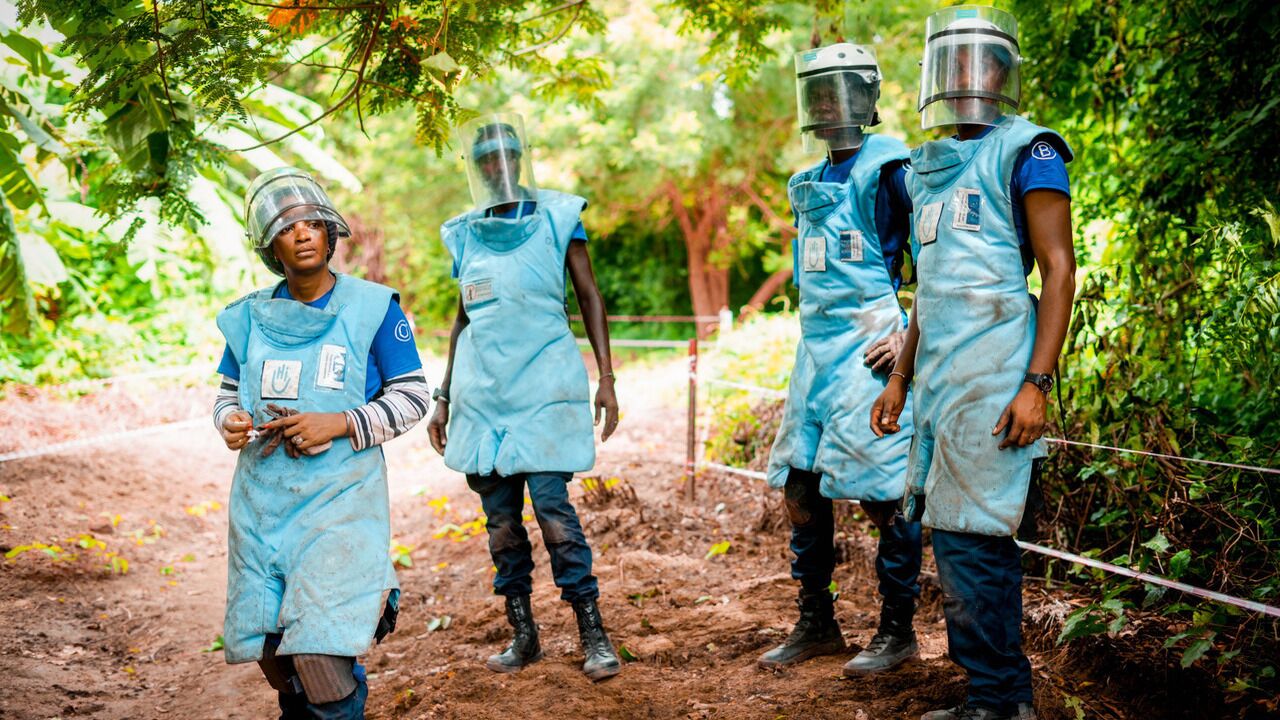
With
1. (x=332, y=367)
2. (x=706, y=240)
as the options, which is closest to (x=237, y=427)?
(x=332, y=367)

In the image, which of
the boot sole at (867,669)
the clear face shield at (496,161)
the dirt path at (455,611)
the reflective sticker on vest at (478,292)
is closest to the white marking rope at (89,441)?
the dirt path at (455,611)

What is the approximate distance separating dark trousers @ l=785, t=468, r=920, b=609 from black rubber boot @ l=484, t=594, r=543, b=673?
1110 millimetres

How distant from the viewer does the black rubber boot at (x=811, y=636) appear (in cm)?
389

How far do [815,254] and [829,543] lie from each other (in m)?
1.09

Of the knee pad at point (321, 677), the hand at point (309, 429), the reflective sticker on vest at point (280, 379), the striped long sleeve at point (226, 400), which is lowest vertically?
the knee pad at point (321, 677)

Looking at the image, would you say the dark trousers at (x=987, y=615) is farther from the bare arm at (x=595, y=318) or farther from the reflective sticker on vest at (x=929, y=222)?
the bare arm at (x=595, y=318)

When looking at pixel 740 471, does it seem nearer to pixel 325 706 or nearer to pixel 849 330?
pixel 849 330

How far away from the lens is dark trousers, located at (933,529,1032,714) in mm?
2887

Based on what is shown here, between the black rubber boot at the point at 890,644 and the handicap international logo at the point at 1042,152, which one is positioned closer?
the handicap international logo at the point at 1042,152

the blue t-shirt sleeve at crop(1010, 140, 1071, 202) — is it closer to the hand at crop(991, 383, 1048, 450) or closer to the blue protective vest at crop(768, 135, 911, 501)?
the hand at crop(991, 383, 1048, 450)

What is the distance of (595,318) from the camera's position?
4.19 m

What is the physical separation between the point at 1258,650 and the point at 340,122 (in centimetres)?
1880

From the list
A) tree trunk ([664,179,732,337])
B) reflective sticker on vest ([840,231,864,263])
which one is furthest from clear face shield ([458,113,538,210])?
tree trunk ([664,179,732,337])

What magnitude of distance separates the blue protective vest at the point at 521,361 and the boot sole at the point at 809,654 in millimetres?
1027
